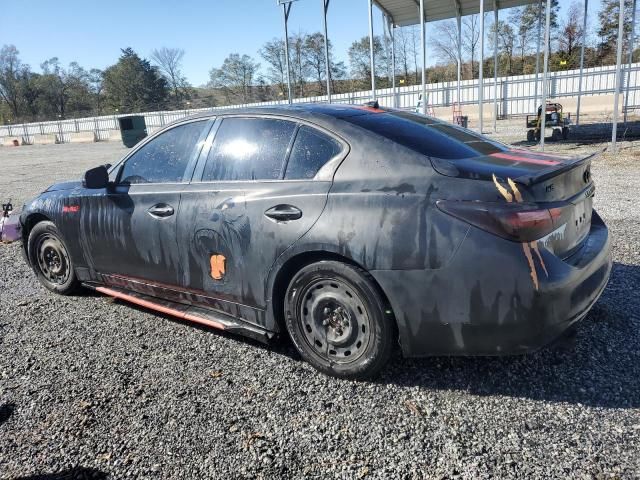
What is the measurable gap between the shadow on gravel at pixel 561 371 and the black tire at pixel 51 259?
325 centimetres

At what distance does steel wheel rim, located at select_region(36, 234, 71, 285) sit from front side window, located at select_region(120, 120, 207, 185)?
118 centimetres

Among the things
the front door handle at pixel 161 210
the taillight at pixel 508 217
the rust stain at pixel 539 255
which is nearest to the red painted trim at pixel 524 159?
the taillight at pixel 508 217

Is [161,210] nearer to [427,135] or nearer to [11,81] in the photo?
[427,135]

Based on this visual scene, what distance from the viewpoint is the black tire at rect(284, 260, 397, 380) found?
2730 millimetres

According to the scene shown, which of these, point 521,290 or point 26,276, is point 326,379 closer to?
point 521,290

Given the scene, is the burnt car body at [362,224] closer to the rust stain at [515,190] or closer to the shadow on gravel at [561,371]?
the rust stain at [515,190]

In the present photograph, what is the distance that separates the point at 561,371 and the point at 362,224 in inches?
58.2

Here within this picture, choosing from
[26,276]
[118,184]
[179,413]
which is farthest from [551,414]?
[26,276]

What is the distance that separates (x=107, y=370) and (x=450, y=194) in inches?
97.4

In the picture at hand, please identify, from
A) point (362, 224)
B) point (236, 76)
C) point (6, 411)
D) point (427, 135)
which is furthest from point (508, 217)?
point (236, 76)

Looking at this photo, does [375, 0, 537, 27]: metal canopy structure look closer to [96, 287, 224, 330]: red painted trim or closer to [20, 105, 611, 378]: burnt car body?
[20, 105, 611, 378]: burnt car body

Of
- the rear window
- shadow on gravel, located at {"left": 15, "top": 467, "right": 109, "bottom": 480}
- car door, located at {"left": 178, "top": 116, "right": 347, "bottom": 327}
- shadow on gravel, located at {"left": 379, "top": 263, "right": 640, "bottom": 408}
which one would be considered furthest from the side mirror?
shadow on gravel, located at {"left": 379, "top": 263, "right": 640, "bottom": 408}

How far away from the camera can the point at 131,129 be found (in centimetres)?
2511

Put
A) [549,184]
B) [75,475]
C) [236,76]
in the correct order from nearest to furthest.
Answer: [75,475], [549,184], [236,76]
